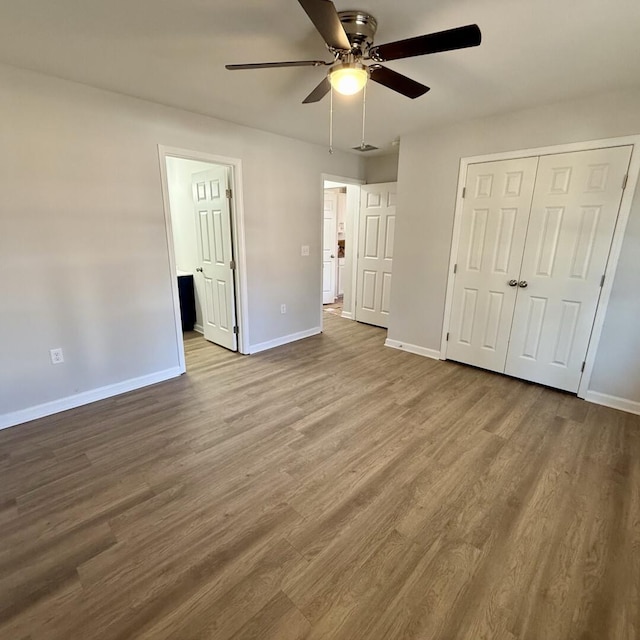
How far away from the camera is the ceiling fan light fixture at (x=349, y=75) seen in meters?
1.69

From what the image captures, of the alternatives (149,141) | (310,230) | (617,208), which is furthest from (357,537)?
(310,230)

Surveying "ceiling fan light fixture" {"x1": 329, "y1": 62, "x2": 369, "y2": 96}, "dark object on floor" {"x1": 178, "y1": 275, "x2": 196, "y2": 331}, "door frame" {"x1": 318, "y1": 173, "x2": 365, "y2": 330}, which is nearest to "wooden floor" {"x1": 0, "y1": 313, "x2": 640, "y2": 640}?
"dark object on floor" {"x1": 178, "y1": 275, "x2": 196, "y2": 331}

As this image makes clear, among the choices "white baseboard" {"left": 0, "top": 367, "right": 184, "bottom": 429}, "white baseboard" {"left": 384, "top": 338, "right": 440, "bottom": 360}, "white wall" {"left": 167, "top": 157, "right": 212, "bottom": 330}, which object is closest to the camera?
"white baseboard" {"left": 0, "top": 367, "right": 184, "bottom": 429}

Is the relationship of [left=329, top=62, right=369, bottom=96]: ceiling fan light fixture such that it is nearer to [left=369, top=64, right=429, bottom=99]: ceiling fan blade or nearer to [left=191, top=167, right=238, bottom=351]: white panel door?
[left=369, top=64, right=429, bottom=99]: ceiling fan blade

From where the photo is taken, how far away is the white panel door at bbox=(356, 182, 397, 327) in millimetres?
4801

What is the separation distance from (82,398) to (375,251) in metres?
3.94

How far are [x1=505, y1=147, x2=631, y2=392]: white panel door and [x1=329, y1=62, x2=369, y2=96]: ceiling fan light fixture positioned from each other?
6.87ft

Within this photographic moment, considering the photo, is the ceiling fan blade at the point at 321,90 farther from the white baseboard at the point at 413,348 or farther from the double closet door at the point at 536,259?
the white baseboard at the point at 413,348

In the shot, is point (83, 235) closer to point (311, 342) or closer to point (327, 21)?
point (327, 21)

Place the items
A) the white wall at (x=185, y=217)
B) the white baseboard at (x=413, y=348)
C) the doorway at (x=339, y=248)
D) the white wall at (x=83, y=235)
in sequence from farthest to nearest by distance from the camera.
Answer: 1. the doorway at (x=339, y=248)
2. the white wall at (x=185, y=217)
3. the white baseboard at (x=413, y=348)
4. the white wall at (x=83, y=235)

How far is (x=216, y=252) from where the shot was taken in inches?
156

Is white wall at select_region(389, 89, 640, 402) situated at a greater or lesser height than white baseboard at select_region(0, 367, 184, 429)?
greater

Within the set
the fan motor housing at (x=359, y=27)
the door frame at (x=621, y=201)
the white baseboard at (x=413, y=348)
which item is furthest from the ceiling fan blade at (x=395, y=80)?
the white baseboard at (x=413, y=348)

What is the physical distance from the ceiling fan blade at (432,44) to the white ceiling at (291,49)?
0.22 metres
